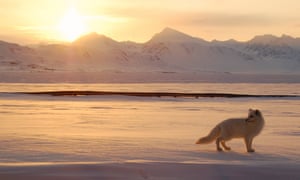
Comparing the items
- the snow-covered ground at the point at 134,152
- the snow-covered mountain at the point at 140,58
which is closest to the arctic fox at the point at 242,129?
the snow-covered ground at the point at 134,152

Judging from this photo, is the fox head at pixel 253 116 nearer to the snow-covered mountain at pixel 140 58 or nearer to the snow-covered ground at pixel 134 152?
the snow-covered ground at pixel 134 152

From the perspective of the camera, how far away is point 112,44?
597ft

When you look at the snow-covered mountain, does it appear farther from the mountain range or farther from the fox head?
the fox head

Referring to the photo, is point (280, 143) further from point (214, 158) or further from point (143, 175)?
point (143, 175)

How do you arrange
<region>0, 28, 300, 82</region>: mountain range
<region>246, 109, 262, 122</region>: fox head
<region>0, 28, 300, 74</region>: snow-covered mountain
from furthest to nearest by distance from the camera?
<region>0, 28, 300, 74</region>: snow-covered mountain → <region>0, 28, 300, 82</region>: mountain range → <region>246, 109, 262, 122</region>: fox head

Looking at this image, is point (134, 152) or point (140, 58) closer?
point (134, 152)

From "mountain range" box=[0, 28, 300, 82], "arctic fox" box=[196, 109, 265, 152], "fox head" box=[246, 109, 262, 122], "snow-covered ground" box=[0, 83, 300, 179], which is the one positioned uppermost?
"mountain range" box=[0, 28, 300, 82]

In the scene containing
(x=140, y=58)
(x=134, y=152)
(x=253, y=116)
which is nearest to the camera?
(x=134, y=152)

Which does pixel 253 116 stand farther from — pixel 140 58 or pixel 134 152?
pixel 140 58

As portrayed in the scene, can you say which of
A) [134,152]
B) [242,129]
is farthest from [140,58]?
[134,152]

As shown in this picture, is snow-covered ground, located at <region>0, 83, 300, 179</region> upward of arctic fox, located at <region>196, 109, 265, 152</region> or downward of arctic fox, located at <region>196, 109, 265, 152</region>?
downward

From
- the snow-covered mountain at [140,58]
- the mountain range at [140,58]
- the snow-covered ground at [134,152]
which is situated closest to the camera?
the snow-covered ground at [134,152]

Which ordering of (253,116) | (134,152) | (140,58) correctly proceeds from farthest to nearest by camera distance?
(140,58), (253,116), (134,152)

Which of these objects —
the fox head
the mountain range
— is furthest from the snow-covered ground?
the mountain range
